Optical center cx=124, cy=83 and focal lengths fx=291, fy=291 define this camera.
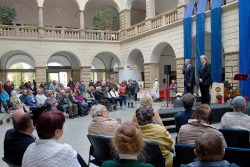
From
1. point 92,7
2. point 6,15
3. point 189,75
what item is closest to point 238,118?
point 189,75

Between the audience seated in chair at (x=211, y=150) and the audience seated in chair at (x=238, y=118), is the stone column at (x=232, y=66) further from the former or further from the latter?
the audience seated in chair at (x=211, y=150)

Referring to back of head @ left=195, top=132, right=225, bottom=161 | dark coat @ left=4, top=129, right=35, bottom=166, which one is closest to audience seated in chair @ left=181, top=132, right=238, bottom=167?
back of head @ left=195, top=132, right=225, bottom=161

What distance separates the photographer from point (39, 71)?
810 inches

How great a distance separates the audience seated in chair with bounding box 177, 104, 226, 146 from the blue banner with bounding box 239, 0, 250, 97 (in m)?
9.02

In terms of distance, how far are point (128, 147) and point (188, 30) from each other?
14.1 m

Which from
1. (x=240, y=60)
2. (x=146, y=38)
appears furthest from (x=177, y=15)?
(x=240, y=60)

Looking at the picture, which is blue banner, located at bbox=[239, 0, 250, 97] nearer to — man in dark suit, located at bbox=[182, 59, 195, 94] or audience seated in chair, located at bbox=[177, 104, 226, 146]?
man in dark suit, located at bbox=[182, 59, 195, 94]

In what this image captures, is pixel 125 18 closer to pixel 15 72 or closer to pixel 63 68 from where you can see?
pixel 63 68

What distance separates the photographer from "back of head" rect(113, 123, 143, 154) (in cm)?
211

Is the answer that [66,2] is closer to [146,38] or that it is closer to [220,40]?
[146,38]

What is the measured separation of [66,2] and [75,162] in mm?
24352

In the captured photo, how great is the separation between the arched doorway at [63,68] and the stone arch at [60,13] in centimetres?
265

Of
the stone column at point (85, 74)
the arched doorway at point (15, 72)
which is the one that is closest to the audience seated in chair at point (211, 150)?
the stone column at point (85, 74)

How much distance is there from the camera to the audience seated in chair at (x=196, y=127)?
3340mm
